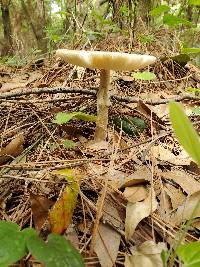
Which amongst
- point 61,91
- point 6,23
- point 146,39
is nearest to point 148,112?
point 61,91

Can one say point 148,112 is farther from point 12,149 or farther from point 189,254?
point 189,254

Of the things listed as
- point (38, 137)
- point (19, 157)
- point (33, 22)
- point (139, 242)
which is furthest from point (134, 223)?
point (33, 22)

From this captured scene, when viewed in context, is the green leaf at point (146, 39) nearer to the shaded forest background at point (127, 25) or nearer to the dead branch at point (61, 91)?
the shaded forest background at point (127, 25)

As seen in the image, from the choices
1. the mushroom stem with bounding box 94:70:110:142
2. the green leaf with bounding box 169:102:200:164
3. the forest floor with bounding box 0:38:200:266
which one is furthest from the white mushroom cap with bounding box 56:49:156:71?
the green leaf with bounding box 169:102:200:164

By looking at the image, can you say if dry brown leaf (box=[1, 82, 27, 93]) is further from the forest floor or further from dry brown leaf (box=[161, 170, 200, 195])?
dry brown leaf (box=[161, 170, 200, 195])

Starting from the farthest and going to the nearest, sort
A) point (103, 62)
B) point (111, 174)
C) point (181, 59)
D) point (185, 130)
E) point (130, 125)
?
point (181, 59)
point (130, 125)
point (103, 62)
point (111, 174)
point (185, 130)

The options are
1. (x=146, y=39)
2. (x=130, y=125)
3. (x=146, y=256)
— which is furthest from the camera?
(x=146, y=39)
